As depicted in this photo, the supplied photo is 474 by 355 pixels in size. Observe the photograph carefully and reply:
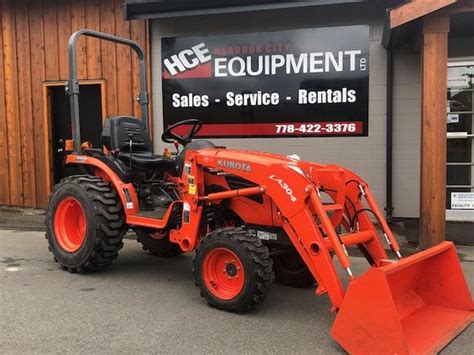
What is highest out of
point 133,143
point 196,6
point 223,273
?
point 196,6

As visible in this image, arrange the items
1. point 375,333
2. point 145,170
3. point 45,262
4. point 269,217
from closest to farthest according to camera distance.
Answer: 1. point 375,333
2. point 269,217
3. point 145,170
4. point 45,262

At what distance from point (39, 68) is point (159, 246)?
188 inches

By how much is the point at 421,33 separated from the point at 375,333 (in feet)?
14.0

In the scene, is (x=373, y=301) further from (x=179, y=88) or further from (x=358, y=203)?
(x=179, y=88)

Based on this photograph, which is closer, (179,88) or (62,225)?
(62,225)

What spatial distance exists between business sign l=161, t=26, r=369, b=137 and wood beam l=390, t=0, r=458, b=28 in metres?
1.74

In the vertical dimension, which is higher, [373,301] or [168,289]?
[373,301]

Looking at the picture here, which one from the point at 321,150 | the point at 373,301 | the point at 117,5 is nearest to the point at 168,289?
the point at 373,301

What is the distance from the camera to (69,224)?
578 cm

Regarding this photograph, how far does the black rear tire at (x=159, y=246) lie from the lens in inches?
240

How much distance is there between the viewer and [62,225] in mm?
5723

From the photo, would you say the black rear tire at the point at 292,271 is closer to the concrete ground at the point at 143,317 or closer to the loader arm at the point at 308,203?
the concrete ground at the point at 143,317

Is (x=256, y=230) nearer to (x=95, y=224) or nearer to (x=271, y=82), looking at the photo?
(x=95, y=224)

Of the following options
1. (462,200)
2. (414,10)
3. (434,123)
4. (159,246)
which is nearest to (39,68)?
(159,246)
